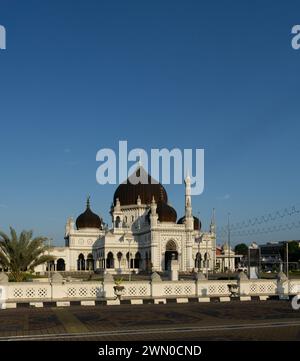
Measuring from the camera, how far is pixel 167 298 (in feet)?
81.3

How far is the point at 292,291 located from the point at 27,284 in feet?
44.3

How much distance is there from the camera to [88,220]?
329 feet

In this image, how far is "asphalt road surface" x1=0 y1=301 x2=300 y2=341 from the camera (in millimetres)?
13000

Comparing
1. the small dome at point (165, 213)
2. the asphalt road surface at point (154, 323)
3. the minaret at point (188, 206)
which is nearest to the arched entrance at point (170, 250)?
the minaret at point (188, 206)

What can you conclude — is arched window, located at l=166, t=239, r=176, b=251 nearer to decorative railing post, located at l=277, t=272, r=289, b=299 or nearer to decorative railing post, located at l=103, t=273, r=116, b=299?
decorative railing post, located at l=277, t=272, r=289, b=299

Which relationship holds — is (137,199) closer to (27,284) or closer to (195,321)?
(27,284)

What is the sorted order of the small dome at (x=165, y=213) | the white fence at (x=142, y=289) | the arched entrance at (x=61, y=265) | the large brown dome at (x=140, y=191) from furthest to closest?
the large brown dome at (x=140, y=191)
the arched entrance at (x=61, y=265)
the small dome at (x=165, y=213)
the white fence at (x=142, y=289)

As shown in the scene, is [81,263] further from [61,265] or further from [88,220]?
[88,220]

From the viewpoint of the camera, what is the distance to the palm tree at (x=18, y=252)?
3331 centimetres

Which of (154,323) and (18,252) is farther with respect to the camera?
(18,252)

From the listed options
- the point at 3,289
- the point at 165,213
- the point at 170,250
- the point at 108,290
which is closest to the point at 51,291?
the point at 3,289

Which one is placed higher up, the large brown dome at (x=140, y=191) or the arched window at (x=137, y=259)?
the large brown dome at (x=140, y=191)

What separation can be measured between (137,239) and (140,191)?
9.98 m

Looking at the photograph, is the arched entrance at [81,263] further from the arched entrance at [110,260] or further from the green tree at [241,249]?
the green tree at [241,249]
